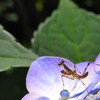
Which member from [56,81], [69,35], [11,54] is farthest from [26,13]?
[56,81]

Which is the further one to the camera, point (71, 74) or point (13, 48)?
point (13, 48)

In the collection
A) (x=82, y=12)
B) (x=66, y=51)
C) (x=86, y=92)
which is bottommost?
(x=86, y=92)

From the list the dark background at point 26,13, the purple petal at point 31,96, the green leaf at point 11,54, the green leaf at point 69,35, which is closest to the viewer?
the purple petal at point 31,96

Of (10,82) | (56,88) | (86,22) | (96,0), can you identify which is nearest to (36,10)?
(96,0)

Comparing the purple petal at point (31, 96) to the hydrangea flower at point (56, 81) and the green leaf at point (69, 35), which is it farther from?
the green leaf at point (69, 35)

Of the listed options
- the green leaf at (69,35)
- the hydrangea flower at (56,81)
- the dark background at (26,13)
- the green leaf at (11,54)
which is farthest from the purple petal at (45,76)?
the dark background at (26,13)

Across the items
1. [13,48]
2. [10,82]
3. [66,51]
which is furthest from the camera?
[10,82]

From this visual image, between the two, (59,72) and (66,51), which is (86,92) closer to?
(59,72)
